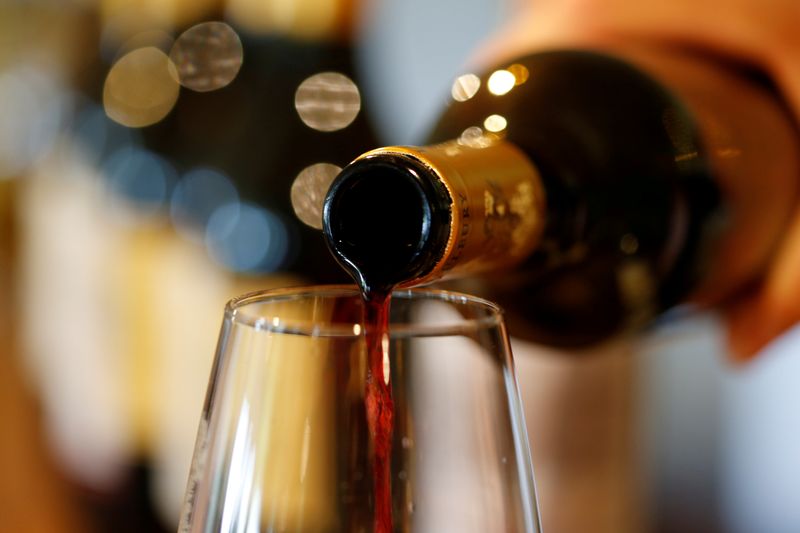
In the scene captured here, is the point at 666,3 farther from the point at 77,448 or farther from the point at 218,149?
the point at 77,448

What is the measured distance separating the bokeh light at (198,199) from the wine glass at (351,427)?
0.60 metres

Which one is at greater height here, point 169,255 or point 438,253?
point 169,255

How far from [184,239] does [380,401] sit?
2.00ft

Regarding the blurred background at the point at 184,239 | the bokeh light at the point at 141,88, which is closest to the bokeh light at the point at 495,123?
the blurred background at the point at 184,239

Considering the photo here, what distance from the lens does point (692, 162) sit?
0.45 m

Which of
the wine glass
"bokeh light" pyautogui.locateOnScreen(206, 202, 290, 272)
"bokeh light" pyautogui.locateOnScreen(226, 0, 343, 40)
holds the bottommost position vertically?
the wine glass

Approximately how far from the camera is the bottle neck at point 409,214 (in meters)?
0.27

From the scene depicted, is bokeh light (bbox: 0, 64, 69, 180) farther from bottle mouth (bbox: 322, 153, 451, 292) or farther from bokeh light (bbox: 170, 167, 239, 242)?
bottle mouth (bbox: 322, 153, 451, 292)

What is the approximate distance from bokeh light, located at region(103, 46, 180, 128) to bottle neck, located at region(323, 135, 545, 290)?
67 cm

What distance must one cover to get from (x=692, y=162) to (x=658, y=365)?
88 cm

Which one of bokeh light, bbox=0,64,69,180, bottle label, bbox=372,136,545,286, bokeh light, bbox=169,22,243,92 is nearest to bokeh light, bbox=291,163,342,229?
bokeh light, bbox=169,22,243,92

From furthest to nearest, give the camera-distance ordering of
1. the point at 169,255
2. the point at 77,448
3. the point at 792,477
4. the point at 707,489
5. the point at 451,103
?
the point at 707,489, the point at 792,477, the point at 77,448, the point at 169,255, the point at 451,103

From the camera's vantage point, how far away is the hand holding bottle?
1.48 ft

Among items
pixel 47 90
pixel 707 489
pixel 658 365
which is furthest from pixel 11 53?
pixel 707 489
